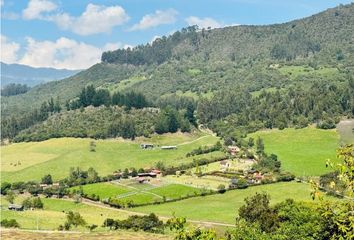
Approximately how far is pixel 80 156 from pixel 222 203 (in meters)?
76.8

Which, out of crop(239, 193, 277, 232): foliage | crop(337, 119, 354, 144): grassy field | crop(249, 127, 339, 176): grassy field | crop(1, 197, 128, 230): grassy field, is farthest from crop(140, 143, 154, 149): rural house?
crop(239, 193, 277, 232): foliage

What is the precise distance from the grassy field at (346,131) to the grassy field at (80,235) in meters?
99.2

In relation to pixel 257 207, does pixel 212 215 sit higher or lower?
lower

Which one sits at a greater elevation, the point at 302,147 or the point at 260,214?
the point at 302,147

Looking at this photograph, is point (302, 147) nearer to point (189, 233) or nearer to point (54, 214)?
point (54, 214)

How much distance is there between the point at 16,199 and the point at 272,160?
70.4 meters

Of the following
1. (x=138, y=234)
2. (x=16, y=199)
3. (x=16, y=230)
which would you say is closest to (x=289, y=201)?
(x=138, y=234)

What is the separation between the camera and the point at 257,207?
7275cm

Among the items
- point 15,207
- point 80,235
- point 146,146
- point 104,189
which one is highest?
point 146,146

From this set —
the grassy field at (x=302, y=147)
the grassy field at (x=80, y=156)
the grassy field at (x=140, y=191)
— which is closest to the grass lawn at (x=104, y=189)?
the grassy field at (x=140, y=191)

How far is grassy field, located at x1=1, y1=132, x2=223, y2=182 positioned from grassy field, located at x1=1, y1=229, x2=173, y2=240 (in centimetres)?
6919

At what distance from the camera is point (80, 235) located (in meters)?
78.6

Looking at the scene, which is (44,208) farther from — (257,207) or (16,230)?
(257,207)

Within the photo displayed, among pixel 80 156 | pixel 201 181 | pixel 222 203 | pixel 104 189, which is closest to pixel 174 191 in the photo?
pixel 201 181
